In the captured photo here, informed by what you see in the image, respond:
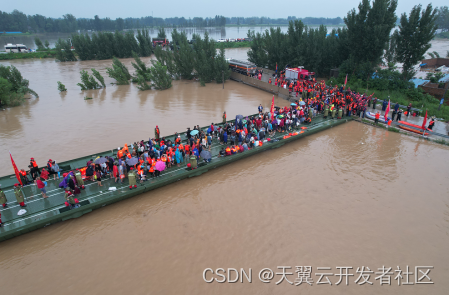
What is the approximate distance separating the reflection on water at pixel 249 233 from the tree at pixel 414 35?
17.1m

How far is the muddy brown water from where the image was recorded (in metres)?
8.44

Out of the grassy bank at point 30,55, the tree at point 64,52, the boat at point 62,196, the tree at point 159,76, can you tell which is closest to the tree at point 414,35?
the boat at point 62,196

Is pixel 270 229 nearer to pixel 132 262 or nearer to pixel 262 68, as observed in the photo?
pixel 132 262

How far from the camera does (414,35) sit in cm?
2528

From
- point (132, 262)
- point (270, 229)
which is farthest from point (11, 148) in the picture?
point (270, 229)

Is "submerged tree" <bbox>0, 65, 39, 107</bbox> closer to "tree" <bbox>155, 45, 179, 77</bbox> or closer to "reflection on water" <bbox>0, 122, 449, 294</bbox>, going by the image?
"tree" <bbox>155, 45, 179, 77</bbox>

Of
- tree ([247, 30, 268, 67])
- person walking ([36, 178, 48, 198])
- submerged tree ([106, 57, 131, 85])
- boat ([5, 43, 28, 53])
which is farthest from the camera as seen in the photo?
boat ([5, 43, 28, 53])

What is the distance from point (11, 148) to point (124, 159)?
10137 millimetres

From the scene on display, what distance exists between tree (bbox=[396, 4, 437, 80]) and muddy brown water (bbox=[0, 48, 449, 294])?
44.0 feet

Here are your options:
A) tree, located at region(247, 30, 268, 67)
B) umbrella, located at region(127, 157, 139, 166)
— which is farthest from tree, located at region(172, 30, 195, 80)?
umbrella, located at region(127, 157, 139, 166)

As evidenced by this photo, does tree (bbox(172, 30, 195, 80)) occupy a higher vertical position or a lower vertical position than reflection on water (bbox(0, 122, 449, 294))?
higher

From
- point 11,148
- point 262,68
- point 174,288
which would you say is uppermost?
point 262,68

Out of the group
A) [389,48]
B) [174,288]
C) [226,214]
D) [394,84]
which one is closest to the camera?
[174,288]

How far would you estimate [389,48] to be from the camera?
29062 mm
